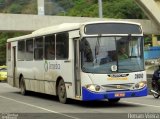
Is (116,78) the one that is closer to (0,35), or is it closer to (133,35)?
(133,35)

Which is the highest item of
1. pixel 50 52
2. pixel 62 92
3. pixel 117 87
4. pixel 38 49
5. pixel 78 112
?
pixel 38 49

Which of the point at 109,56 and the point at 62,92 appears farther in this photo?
the point at 62,92

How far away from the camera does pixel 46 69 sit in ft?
64.0

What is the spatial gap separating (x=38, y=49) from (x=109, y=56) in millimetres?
5222

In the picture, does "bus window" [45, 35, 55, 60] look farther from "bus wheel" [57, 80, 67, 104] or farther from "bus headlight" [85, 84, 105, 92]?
"bus headlight" [85, 84, 105, 92]

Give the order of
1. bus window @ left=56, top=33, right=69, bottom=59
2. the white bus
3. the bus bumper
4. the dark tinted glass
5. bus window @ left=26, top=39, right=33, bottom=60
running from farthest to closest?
bus window @ left=26, top=39, right=33, bottom=60 < bus window @ left=56, top=33, right=69, bottom=59 < the dark tinted glass < the white bus < the bus bumper

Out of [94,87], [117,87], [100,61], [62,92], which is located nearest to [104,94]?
[94,87]

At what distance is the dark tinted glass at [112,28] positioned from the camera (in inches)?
635

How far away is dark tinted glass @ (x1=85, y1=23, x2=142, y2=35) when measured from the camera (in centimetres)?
1612

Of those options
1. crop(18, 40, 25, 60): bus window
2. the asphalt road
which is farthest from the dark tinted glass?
crop(18, 40, 25, 60): bus window

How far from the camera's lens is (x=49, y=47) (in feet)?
62.3

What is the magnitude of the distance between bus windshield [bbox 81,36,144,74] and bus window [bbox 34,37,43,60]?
4416mm

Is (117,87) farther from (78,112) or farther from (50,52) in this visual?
(50,52)

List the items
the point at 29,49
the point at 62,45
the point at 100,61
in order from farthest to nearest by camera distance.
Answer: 1. the point at 29,49
2. the point at 62,45
3. the point at 100,61
